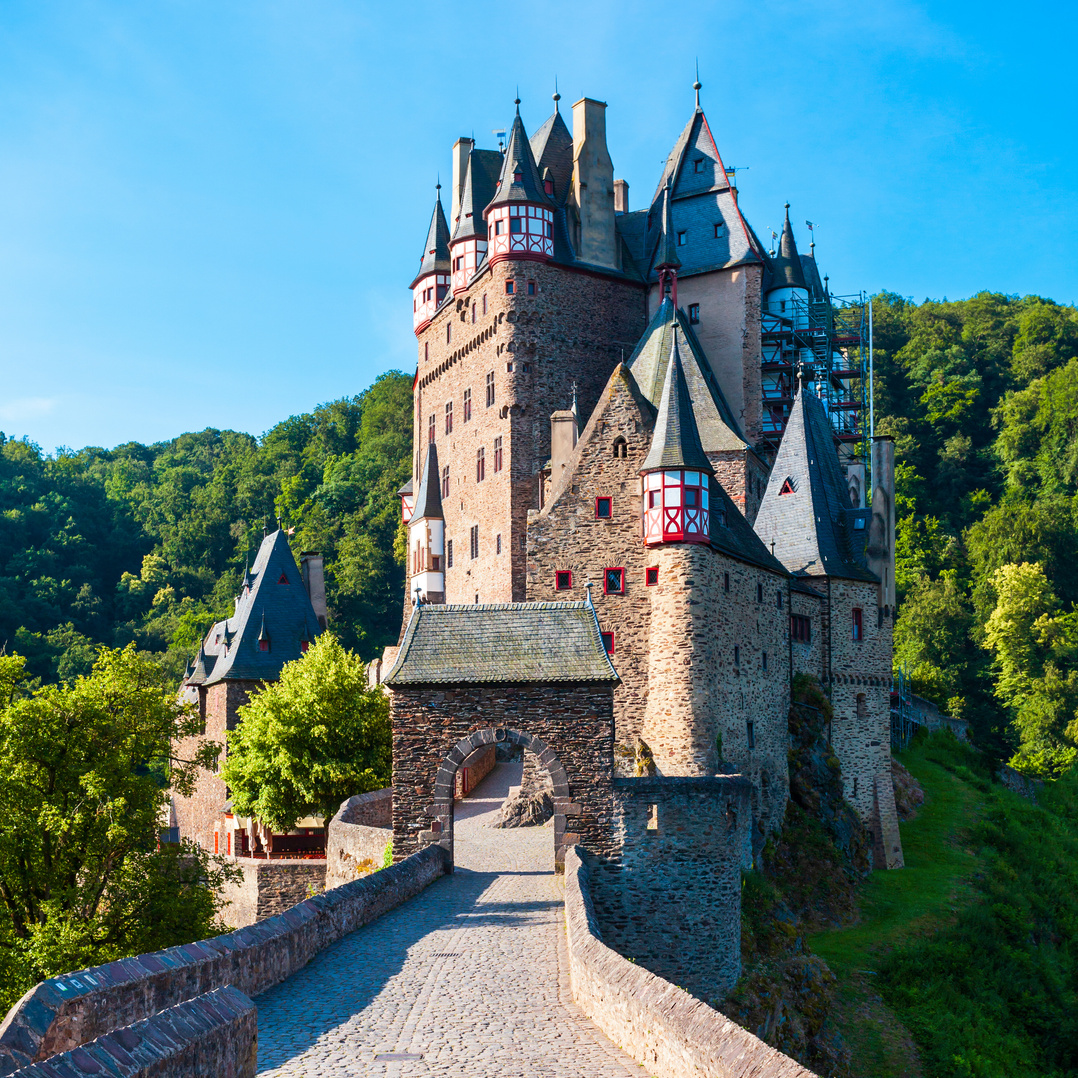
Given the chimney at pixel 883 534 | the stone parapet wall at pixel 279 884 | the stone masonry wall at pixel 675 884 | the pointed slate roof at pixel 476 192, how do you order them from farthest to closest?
the pointed slate roof at pixel 476 192
the chimney at pixel 883 534
the stone parapet wall at pixel 279 884
the stone masonry wall at pixel 675 884

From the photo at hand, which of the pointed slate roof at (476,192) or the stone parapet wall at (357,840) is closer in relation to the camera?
the stone parapet wall at (357,840)

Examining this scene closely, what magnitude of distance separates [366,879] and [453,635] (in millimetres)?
6901

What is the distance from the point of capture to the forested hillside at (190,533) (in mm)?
87750

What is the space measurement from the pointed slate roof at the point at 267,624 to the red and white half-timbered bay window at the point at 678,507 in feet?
63.5

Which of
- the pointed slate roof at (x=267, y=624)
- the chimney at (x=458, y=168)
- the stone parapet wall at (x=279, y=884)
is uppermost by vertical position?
the chimney at (x=458, y=168)

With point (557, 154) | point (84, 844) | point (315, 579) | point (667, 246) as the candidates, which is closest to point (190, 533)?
point (315, 579)

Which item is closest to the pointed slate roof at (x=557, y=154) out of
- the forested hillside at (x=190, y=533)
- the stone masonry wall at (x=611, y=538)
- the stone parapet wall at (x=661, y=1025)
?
the stone masonry wall at (x=611, y=538)

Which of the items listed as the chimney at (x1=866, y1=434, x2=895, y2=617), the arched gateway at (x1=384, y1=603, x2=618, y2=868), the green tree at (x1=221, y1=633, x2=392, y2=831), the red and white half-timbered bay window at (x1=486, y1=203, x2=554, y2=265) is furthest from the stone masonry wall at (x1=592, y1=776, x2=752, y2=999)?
the red and white half-timbered bay window at (x1=486, y1=203, x2=554, y2=265)

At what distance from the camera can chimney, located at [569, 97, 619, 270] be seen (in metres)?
52.9

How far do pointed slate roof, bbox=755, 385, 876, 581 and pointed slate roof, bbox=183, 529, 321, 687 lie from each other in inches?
730

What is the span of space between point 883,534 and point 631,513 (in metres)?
13.3

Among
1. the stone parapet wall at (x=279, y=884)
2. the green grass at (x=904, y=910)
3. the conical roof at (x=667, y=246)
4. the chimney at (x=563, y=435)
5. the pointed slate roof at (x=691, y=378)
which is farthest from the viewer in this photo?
the conical roof at (x=667, y=246)

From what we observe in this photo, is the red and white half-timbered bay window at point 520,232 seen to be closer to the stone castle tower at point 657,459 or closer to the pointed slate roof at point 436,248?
the stone castle tower at point 657,459

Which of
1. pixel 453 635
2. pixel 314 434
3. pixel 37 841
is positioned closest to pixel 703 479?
pixel 453 635
